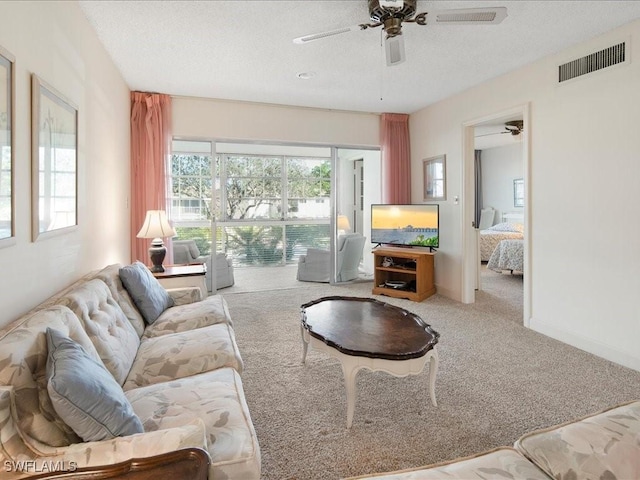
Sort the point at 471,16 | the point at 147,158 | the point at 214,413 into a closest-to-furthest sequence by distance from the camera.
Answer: the point at 214,413 < the point at 471,16 < the point at 147,158

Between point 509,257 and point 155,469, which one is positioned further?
point 509,257

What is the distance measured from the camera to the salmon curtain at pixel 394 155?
5.62 meters

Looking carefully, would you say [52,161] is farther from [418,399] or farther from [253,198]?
[253,198]

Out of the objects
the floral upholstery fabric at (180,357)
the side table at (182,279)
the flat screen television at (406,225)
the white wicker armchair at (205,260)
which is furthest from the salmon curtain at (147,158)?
the flat screen television at (406,225)

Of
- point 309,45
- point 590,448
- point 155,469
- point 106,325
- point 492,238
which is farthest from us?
point 492,238

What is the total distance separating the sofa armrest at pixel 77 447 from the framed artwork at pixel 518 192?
850cm

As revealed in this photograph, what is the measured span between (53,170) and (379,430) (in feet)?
7.41

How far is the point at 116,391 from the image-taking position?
49.3 inches

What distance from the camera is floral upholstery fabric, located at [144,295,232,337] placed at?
8.00 feet

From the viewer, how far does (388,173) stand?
222 inches

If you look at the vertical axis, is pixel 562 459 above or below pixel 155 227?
below

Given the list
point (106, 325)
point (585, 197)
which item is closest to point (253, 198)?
point (106, 325)

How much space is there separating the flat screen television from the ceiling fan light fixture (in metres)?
2.50

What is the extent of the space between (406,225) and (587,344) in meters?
2.52
